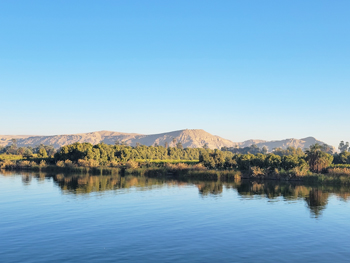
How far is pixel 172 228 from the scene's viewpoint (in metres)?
28.7

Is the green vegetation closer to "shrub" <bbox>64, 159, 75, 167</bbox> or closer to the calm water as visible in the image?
"shrub" <bbox>64, 159, 75, 167</bbox>

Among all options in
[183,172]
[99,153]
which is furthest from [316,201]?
[99,153]

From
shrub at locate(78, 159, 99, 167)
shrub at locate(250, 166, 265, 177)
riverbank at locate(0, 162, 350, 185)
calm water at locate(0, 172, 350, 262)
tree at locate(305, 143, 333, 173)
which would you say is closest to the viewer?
calm water at locate(0, 172, 350, 262)

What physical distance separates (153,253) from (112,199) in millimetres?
24349

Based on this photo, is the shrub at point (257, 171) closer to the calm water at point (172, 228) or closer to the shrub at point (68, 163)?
the calm water at point (172, 228)

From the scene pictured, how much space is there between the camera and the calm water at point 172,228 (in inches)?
850

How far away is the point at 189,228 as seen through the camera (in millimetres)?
28797

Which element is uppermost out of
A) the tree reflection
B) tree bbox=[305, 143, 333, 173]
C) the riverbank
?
tree bbox=[305, 143, 333, 173]

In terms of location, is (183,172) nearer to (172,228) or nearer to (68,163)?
(68,163)

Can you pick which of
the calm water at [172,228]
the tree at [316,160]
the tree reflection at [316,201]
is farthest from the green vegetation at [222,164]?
the calm water at [172,228]

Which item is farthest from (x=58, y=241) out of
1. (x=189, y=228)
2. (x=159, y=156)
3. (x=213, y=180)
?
(x=159, y=156)

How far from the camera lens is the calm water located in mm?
21578

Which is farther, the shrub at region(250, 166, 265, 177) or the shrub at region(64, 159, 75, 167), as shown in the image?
the shrub at region(64, 159, 75, 167)

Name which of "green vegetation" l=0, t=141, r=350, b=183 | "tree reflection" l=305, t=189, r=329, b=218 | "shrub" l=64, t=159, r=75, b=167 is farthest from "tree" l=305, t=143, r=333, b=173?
A: "shrub" l=64, t=159, r=75, b=167
